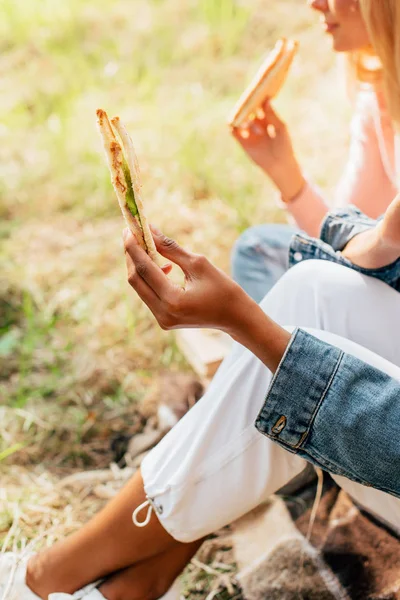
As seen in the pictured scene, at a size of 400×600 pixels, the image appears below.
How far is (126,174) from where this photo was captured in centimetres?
96

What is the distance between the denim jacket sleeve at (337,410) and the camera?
851 mm

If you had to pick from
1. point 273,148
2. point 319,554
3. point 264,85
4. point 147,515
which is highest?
point 264,85

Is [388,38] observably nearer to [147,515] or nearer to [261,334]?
[261,334]

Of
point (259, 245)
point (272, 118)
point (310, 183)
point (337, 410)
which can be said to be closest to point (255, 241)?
point (259, 245)

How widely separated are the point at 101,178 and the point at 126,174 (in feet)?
5.42

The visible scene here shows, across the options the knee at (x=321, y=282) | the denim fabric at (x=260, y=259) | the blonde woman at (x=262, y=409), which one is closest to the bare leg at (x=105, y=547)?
the blonde woman at (x=262, y=409)

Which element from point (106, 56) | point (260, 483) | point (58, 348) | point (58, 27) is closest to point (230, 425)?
point (260, 483)

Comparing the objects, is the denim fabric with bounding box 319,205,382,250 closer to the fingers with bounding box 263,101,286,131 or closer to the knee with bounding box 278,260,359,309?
the knee with bounding box 278,260,359,309

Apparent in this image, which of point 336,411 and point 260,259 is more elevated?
point 336,411

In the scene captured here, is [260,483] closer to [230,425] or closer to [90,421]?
[230,425]

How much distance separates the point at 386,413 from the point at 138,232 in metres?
0.42

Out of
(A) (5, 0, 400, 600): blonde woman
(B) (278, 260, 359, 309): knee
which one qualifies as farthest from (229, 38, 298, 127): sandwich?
(B) (278, 260, 359, 309): knee

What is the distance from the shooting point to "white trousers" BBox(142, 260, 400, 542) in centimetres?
98

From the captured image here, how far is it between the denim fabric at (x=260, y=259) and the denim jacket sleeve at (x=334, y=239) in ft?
1.08
